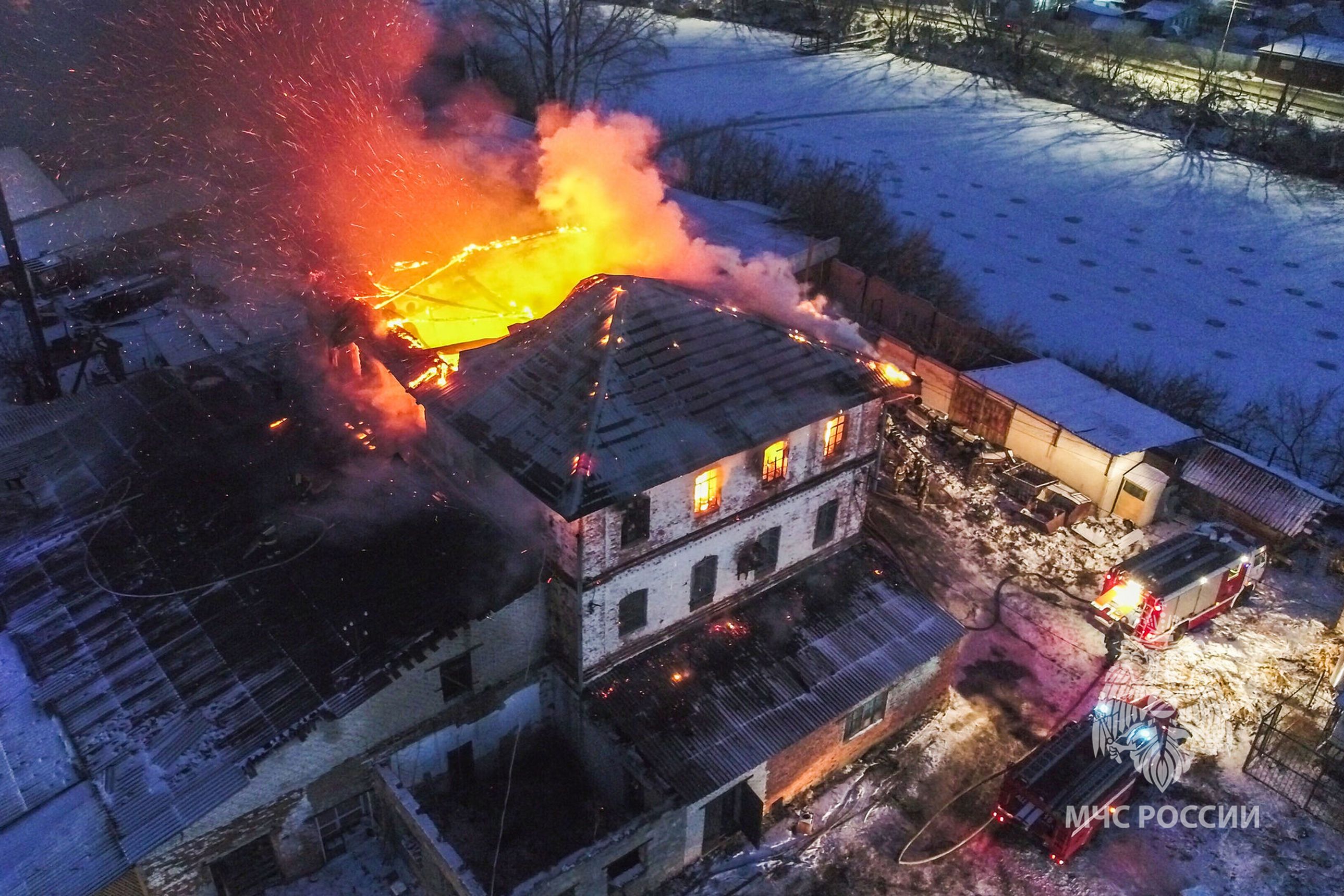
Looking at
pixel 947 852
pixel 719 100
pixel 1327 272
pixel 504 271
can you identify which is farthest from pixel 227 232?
pixel 1327 272

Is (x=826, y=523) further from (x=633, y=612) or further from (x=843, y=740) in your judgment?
(x=633, y=612)

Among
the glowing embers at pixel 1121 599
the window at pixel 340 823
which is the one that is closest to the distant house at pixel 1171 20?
the glowing embers at pixel 1121 599

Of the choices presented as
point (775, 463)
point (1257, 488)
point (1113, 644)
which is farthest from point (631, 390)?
point (1257, 488)

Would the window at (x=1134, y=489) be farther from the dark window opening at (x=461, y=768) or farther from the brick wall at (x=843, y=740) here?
the dark window opening at (x=461, y=768)

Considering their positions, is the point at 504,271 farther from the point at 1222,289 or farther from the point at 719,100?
the point at 719,100

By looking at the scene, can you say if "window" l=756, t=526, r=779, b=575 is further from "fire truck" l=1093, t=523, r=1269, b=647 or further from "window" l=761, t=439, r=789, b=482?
"fire truck" l=1093, t=523, r=1269, b=647
